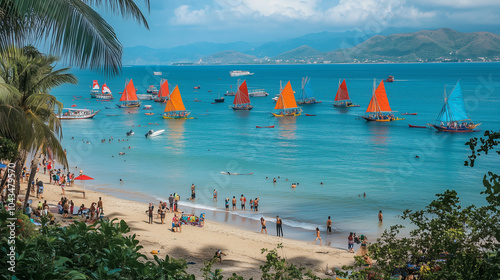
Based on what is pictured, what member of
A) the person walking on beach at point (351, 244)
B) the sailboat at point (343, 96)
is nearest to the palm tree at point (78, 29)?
the person walking on beach at point (351, 244)

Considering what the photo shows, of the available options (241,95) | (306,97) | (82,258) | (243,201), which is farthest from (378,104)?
(82,258)

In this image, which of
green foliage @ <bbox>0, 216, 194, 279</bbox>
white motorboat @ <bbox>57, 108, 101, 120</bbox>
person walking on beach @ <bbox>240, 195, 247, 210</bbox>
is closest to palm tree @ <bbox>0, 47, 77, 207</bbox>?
green foliage @ <bbox>0, 216, 194, 279</bbox>

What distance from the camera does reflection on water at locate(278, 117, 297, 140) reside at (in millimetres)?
59312

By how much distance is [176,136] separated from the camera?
59281mm

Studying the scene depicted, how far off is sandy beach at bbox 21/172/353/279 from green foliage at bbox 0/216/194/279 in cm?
995

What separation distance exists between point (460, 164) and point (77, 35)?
4396 centimetres

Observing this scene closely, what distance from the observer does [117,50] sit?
522 cm

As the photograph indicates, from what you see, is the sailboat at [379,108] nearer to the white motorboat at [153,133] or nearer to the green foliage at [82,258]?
the white motorboat at [153,133]

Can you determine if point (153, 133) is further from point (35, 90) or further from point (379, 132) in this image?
point (35, 90)

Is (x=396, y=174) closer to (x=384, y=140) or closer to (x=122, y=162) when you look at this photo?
(x=384, y=140)

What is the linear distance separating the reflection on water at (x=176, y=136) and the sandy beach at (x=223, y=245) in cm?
2454

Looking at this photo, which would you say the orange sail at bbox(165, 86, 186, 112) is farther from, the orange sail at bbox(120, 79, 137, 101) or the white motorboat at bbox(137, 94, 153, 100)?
the white motorboat at bbox(137, 94, 153, 100)

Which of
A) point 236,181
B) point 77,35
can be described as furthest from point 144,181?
point 77,35

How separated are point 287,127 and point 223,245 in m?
48.4
